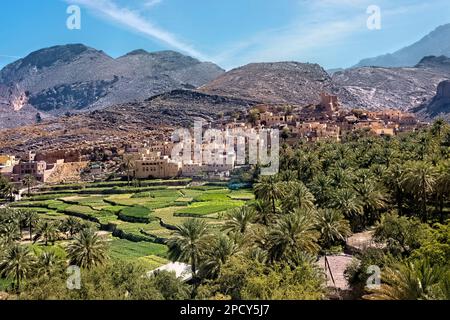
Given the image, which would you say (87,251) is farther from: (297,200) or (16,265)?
(297,200)

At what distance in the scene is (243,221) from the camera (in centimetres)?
3550

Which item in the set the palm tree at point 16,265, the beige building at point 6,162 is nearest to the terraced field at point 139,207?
the palm tree at point 16,265

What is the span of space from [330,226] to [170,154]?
229 feet

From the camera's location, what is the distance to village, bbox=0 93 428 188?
9019 centimetres

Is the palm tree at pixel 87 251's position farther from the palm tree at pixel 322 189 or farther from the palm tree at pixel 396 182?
the palm tree at pixel 396 182

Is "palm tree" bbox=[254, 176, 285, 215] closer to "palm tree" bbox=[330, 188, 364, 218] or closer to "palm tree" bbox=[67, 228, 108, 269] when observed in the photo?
"palm tree" bbox=[330, 188, 364, 218]

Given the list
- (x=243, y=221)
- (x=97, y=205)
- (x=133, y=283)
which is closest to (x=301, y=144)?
(x=97, y=205)

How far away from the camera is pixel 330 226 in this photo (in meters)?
33.0

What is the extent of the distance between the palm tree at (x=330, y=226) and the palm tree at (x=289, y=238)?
3.89m

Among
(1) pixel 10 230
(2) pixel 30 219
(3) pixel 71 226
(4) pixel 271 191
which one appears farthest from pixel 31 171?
(4) pixel 271 191

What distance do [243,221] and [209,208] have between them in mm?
24790

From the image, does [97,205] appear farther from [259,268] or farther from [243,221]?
[259,268]

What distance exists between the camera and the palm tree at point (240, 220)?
116ft

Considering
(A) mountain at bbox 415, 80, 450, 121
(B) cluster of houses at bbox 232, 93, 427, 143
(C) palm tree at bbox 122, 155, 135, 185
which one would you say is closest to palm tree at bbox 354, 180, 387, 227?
(B) cluster of houses at bbox 232, 93, 427, 143
